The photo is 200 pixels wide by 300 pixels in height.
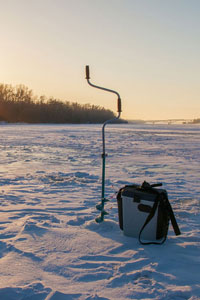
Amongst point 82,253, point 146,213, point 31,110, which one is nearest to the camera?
point 82,253

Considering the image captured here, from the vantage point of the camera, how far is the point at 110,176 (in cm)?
715

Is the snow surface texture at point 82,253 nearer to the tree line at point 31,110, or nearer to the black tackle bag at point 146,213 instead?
the black tackle bag at point 146,213

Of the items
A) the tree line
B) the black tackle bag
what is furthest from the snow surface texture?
the tree line

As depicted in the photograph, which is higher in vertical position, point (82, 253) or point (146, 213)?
point (146, 213)

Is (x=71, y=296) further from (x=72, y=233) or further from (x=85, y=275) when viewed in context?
(x=72, y=233)

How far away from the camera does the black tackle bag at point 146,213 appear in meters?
3.01

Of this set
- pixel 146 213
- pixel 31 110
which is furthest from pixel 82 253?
pixel 31 110

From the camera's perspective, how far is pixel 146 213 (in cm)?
307

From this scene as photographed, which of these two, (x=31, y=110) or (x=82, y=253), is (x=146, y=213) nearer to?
(x=82, y=253)

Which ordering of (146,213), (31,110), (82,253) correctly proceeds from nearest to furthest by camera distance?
(82,253) < (146,213) < (31,110)

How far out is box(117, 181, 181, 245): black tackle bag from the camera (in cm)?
301

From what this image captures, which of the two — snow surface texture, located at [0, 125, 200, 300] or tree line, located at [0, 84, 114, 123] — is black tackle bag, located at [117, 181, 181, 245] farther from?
tree line, located at [0, 84, 114, 123]

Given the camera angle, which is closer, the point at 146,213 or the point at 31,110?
the point at 146,213

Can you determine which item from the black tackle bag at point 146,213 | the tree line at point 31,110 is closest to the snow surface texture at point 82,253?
the black tackle bag at point 146,213
